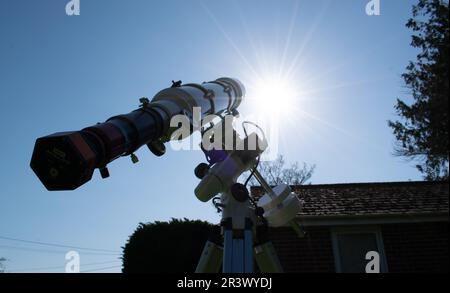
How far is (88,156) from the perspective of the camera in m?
2.36

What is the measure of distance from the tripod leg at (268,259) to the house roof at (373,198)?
5.63 meters

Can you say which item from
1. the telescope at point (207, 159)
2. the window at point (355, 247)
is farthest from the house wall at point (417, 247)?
the telescope at point (207, 159)

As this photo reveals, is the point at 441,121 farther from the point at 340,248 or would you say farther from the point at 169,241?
the point at 169,241

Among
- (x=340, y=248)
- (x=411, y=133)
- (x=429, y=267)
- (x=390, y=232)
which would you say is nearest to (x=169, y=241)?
(x=340, y=248)

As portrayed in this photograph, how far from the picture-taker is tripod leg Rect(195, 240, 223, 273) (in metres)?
3.46

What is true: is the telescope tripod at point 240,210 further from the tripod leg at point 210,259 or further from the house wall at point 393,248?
the house wall at point 393,248

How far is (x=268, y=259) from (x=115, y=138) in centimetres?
185

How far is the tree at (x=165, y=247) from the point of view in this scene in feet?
32.7

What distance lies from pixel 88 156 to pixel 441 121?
6.58 metres

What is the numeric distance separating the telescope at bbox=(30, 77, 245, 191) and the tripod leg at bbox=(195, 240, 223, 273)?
107 cm

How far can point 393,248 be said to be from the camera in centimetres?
876

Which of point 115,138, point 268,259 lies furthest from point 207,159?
point 115,138

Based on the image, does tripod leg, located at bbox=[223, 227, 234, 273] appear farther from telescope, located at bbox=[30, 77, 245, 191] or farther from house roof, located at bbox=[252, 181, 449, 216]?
house roof, located at bbox=[252, 181, 449, 216]
